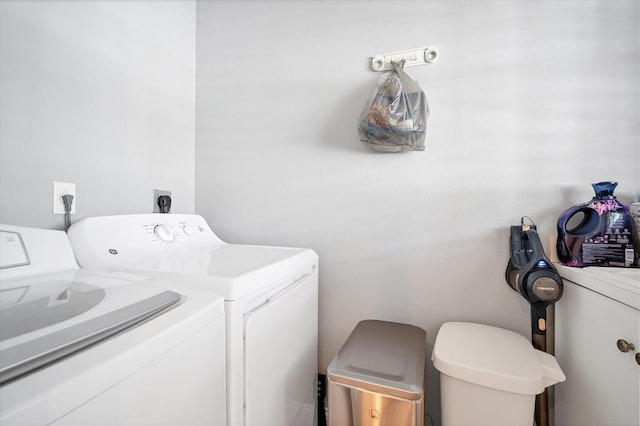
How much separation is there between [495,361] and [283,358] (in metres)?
0.71

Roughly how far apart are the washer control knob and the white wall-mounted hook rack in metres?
1.27

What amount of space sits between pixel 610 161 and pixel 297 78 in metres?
1.47

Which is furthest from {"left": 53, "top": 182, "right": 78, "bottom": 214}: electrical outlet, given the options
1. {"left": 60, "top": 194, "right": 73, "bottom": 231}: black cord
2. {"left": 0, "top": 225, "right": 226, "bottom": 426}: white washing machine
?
{"left": 0, "top": 225, "right": 226, "bottom": 426}: white washing machine

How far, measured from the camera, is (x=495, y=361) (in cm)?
86

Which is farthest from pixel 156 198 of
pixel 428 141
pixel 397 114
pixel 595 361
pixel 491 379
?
pixel 595 361

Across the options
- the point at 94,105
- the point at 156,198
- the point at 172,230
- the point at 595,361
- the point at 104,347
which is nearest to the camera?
the point at 104,347

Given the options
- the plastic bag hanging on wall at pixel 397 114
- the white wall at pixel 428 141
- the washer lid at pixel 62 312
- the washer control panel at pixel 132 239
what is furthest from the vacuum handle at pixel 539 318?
the washer control panel at pixel 132 239

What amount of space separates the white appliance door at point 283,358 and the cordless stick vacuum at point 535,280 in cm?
85

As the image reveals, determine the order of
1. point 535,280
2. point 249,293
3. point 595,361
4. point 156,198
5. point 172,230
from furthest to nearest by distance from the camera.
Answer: point 156,198, point 172,230, point 535,280, point 595,361, point 249,293

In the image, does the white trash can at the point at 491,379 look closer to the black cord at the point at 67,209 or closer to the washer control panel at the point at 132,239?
the washer control panel at the point at 132,239

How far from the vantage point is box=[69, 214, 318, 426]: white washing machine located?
2.30 feet

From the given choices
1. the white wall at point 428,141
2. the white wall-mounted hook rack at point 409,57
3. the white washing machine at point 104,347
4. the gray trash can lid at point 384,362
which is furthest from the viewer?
the white wall-mounted hook rack at point 409,57

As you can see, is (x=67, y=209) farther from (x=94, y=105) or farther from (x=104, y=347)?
(x=104, y=347)

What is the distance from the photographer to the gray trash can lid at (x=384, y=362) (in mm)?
807
